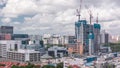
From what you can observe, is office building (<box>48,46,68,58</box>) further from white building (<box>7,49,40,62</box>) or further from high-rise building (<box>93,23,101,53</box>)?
white building (<box>7,49,40,62</box>)

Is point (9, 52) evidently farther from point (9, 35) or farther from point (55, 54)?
point (9, 35)

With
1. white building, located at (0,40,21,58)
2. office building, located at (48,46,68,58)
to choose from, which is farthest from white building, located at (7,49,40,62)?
office building, located at (48,46,68,58)

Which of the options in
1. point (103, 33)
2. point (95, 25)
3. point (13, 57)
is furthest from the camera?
point (103, 33)

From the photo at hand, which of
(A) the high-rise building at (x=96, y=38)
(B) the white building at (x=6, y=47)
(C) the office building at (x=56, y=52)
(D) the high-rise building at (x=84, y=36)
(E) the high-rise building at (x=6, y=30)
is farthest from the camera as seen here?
(E) the high-rise building at (x=6, y=30)

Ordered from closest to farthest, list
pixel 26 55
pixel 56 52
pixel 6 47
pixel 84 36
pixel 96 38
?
pixel 26 55 < pixel 56 52 < pixel 6 47 < pixel 84 36 < pixel 96 38

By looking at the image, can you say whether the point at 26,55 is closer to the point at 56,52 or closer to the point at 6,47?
the point at 56,52

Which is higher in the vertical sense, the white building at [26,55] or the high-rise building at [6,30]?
the high-rise building at [6,30]

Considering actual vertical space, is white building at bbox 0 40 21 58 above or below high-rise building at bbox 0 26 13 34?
below

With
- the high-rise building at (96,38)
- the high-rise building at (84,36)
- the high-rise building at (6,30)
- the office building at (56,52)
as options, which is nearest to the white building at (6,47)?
the office building at (56,52)

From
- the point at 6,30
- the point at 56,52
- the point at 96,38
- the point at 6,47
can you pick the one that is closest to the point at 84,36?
the point at 96,38

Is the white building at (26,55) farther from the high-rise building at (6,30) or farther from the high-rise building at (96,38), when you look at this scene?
the high-rise building at (6,30)

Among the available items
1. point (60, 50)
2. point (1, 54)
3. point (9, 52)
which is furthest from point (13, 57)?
point (60, 50)
